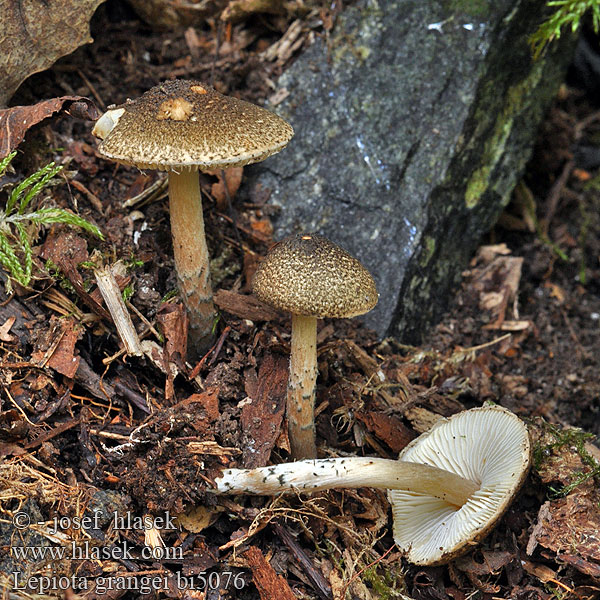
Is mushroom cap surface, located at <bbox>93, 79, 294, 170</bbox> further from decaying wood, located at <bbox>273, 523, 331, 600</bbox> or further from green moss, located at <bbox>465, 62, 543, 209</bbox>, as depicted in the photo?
green moss, located at <bbox>465, 62, 543, 209</bbox>

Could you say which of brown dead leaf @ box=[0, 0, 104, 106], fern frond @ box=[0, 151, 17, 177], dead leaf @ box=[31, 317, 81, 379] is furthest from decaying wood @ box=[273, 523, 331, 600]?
brown dead leaf @ box=[0, 0, 104, 106]

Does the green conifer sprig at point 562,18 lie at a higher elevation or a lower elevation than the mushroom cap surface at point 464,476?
higher

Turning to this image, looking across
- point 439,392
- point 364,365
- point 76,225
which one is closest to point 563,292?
point 439,392

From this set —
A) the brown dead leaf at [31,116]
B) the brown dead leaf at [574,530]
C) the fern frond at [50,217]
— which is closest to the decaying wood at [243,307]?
the fern frond at [50,217]

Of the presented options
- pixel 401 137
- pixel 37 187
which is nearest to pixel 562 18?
pixel 401 137

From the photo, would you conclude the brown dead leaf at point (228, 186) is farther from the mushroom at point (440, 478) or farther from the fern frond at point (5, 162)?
the mushroom at point (440, 478)

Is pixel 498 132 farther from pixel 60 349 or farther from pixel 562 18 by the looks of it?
pixel 60 349
